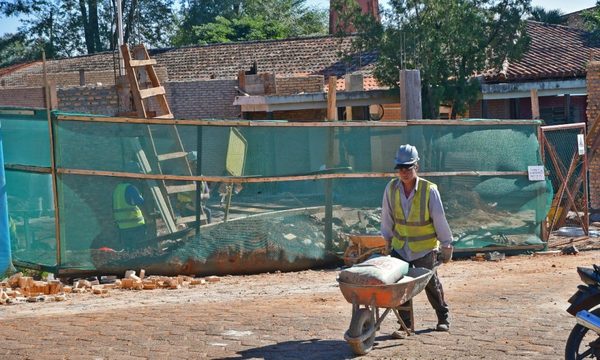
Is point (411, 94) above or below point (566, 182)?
above

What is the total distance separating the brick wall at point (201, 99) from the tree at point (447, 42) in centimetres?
550

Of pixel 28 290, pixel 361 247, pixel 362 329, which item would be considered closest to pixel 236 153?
pixel 361 247

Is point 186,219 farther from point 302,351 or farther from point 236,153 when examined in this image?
point 302,351

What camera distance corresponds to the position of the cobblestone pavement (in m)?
8.12

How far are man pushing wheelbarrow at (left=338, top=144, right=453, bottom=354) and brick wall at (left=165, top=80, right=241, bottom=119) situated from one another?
24229 millimetres

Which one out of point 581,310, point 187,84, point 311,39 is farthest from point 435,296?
point 311,39

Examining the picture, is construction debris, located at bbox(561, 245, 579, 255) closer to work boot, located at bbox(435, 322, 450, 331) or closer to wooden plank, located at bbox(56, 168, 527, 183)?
wooden plank, located at bbox(56, 168, 527, 183)

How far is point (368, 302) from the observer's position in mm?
7738

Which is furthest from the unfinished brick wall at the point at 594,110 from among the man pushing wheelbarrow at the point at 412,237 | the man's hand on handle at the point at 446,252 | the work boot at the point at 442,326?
the man's hand on handle at the point at 446,252

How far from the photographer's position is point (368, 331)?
7.87 m

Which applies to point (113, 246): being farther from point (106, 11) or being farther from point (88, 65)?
point (106, 11)

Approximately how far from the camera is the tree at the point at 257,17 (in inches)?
1950

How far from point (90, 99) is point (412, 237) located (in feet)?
75.3

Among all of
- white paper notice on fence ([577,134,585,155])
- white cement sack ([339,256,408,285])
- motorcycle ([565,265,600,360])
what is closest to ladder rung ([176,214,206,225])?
white cement sack ([339,256,408,285])
